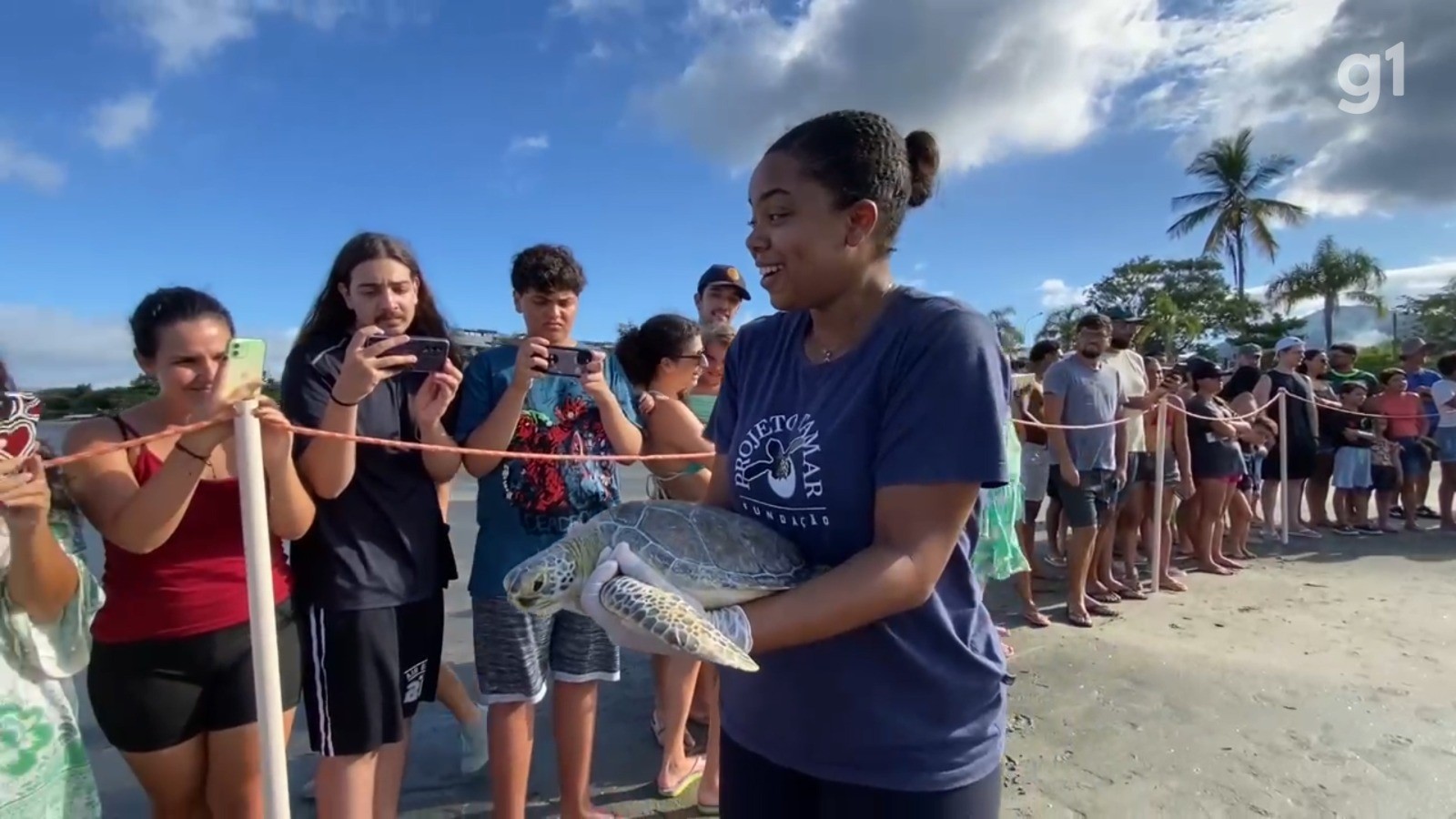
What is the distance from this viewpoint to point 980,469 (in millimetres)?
980

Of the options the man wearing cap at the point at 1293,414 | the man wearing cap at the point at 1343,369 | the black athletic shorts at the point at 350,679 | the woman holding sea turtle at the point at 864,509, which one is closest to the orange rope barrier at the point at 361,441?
the black athletic shorts at the point at 350,679

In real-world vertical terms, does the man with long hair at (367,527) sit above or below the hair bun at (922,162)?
below

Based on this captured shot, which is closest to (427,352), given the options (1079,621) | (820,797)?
(820,797)

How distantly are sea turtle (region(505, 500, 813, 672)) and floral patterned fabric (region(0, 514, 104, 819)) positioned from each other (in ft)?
3.48

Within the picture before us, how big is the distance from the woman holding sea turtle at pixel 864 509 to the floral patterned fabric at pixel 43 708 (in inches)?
47.3

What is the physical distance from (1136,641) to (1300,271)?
43.5 meters

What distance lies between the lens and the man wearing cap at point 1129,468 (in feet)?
16.5

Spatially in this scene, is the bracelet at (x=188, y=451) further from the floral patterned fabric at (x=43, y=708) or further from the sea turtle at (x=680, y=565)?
the sea turtle at (x=680, y=565)

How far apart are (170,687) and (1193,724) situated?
135 inches

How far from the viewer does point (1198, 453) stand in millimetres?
5871

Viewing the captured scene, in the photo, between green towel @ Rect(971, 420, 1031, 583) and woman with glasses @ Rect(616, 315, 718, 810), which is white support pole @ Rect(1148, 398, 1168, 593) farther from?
woman with glasses @ Rect(616, 315, 718, 810)

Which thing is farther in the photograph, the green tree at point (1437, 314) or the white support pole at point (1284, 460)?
the green tree at point (1437, 314)

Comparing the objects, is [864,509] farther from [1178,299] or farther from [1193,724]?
[1178,299]

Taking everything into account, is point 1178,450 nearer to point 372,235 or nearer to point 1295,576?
point 1295,576
